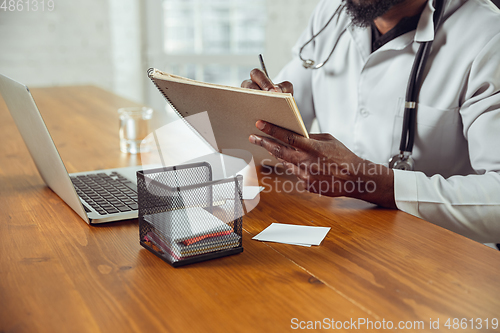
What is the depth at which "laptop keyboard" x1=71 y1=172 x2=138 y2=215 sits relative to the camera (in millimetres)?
876

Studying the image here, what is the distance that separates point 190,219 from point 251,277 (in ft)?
0.41

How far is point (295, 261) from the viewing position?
2.23ft

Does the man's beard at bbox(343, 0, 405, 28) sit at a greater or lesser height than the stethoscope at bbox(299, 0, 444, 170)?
greater

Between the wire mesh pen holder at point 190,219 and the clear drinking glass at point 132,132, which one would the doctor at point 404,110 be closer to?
the wire mesh pen holder at point 190,219

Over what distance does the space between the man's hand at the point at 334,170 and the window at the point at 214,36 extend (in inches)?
131

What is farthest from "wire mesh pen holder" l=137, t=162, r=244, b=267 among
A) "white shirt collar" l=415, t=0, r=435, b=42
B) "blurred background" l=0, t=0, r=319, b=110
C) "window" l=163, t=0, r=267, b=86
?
"window" l=163, t=0, r=267, b=86

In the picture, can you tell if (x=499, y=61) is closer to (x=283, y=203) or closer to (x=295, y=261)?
(x=283, y=203)

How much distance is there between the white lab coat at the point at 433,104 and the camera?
0.94 meters

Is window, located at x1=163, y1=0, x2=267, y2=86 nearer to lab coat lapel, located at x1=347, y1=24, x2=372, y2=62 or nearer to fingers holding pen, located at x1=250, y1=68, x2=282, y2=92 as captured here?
lab coat lapel, located at x1=347, y1=24, x2=372, y2=62

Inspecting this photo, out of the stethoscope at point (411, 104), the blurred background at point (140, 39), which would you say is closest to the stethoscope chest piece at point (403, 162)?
the stethoscope at point (411, 104)

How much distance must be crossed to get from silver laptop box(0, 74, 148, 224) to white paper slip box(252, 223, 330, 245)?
0.25 m

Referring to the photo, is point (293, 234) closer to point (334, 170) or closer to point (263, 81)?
point (334, 170)

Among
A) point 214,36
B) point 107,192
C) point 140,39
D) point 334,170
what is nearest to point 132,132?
point 107,192

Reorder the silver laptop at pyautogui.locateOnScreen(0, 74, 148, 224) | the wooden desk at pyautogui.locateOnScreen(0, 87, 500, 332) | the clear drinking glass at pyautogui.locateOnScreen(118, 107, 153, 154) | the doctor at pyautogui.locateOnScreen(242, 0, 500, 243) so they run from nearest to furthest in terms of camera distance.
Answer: the wooden desk at pyautogui.locateOnScreen(0, 87, 500, 332) < the silver laptop at pyautogui.locateOnScreen(0, 74, 148, 224) < the doctor at pyautogui.locateOnScreen(242, 0, 500, 243) < the clear drinking glass at pyautogui.locateOnScreen(118, 107, 153, 154)
